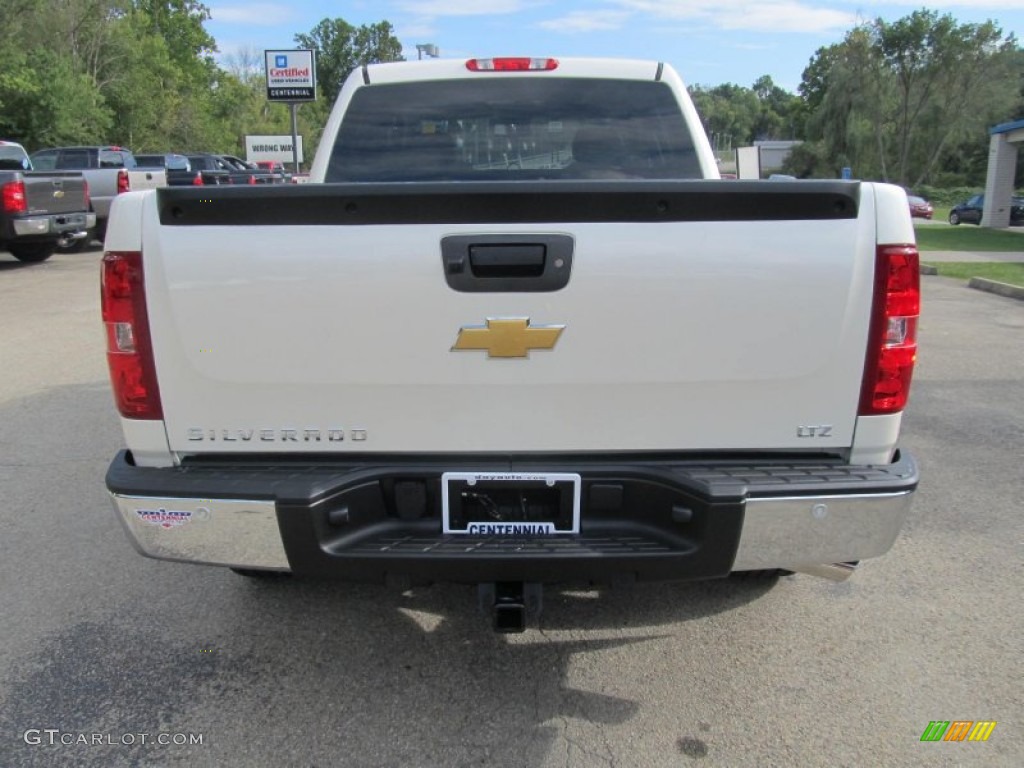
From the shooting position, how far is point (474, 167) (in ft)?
12.8

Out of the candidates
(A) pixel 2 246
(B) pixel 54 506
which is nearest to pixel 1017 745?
(B) pixel 54 506

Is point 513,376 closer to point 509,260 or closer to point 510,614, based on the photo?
point 509,260

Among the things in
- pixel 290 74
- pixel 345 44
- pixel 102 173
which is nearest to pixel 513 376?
pixel 102 173

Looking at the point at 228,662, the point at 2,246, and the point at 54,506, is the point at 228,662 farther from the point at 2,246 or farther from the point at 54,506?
the point at 2,246

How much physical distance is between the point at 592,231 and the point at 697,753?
63.4 inches

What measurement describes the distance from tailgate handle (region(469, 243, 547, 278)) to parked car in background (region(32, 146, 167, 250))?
507 inches

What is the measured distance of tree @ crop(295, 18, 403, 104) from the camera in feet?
355

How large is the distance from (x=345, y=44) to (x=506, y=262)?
396ft

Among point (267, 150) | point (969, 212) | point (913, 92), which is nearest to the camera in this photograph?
point (969, 212)

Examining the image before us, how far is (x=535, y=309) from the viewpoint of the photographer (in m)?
2.32

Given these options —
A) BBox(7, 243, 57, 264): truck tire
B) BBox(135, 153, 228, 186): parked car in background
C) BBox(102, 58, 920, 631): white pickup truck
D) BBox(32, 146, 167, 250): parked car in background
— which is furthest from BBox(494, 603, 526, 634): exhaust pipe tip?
BBox(135, 153, 228, 186): parked car in background

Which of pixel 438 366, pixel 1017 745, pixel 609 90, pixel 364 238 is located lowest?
pixel 1017 745

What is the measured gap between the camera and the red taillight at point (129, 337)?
2352mm

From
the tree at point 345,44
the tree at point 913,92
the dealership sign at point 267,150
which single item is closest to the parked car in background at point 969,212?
the tree at point 913,92
